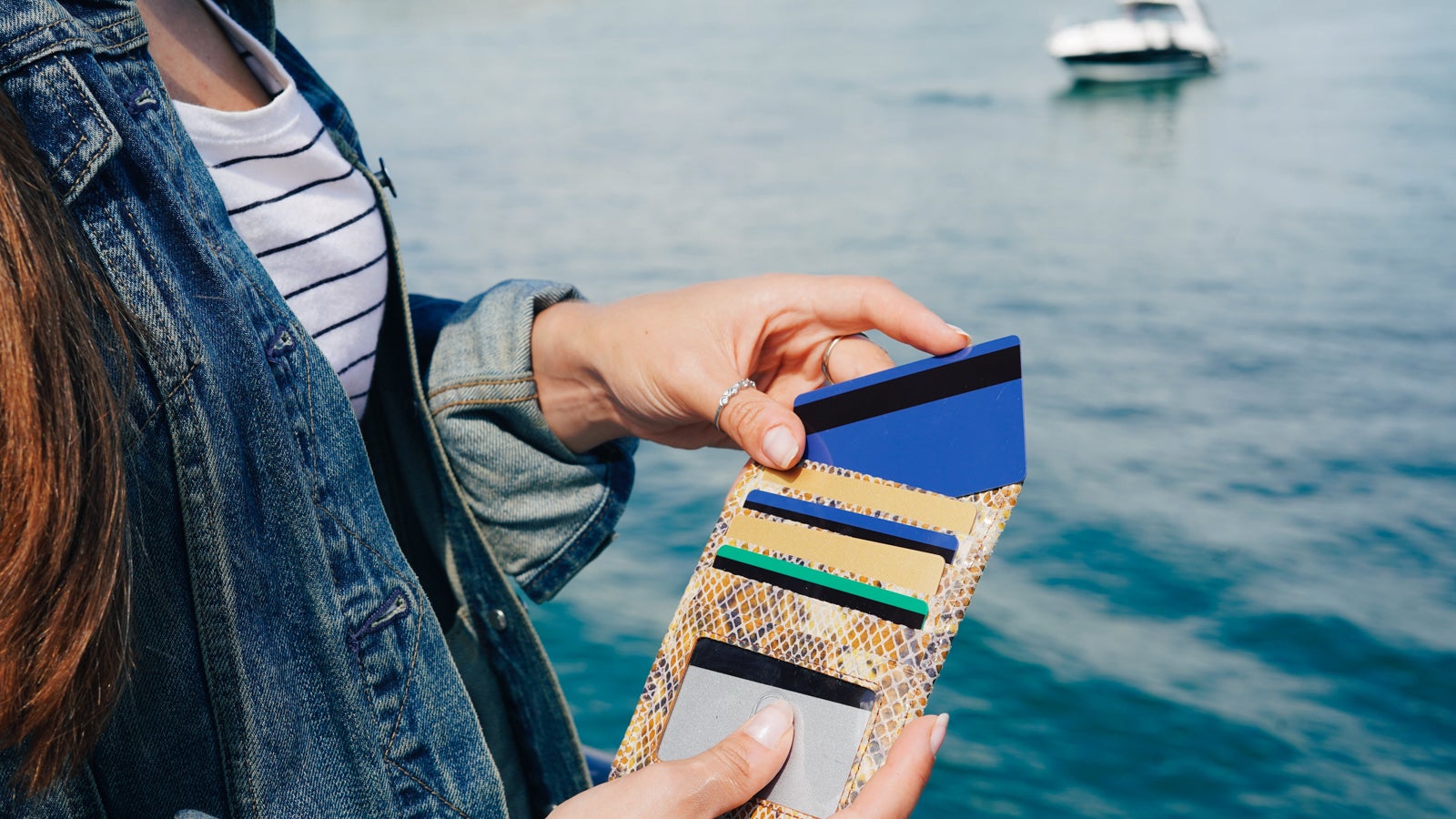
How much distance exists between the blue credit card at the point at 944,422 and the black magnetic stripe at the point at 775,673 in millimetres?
205

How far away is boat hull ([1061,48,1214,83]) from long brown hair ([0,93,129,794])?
15092mm

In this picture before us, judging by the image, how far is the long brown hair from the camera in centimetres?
67

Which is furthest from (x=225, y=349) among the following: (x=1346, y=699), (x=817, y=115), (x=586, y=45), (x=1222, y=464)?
(x=586, y=45)

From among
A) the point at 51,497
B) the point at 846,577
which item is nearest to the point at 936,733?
the point at 846,577

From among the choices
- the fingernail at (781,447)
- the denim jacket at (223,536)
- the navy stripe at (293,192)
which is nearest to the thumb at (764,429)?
the fingernail at (781,447)

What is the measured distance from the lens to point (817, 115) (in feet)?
39.1

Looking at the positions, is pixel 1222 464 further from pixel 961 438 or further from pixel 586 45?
pixel 586 45

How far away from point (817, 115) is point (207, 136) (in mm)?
11358

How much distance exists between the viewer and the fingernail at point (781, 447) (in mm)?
1115

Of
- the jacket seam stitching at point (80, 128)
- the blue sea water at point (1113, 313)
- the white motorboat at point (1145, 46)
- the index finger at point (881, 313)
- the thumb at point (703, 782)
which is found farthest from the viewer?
the white motorboat at point (1145, 46)

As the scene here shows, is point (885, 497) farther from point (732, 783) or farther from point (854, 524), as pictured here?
point (732, 783)

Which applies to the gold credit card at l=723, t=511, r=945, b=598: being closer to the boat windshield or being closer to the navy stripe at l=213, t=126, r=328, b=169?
the navy stripe at l=213, t=126, r=328, b=169

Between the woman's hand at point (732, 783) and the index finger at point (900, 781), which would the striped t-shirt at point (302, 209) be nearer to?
the woman's hand at point (732, 783)

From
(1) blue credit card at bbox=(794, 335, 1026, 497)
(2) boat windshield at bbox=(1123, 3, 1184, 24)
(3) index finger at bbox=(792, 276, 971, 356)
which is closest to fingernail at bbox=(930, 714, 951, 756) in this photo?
(1) blue credit card at bbox=(794, 335, 1026, 497)
